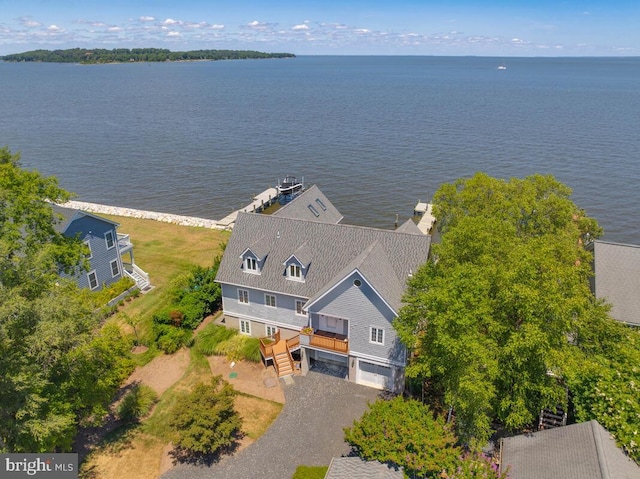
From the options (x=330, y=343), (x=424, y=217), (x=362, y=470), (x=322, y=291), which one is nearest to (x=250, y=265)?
(x=322, y=291)

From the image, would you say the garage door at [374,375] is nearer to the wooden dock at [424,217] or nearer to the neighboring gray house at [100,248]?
the neighboring gray house at [100,248]

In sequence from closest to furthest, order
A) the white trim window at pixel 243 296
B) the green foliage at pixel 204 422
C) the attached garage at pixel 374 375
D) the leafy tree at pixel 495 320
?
the leafy tree at pixel 495 320, the green foliage at pixel 204 422, the attached garage at pixel 374 375, the white trim window at pixel 243 296

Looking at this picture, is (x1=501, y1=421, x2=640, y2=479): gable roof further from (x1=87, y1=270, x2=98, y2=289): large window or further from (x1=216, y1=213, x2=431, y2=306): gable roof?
(x1=87, y1=270, x2=98, y2=289): large window

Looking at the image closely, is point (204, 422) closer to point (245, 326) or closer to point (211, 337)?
point (211, 337)

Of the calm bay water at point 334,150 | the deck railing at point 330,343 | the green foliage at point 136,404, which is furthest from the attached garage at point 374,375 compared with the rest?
the calm bay water at point 334,150

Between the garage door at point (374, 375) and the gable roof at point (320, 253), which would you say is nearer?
the gable roof at point (320, 253)

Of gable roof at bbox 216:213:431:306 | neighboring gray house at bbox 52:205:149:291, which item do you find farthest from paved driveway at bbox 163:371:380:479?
neighboring gray house at bbox 52:205:149:291

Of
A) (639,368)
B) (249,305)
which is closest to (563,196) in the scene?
(639,368)

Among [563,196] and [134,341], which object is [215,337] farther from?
[563,196]

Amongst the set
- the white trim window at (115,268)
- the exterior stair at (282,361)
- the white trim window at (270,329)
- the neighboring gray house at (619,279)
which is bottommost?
the exterior stair at (282,361)
